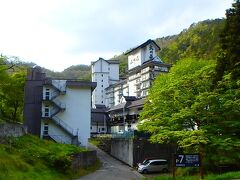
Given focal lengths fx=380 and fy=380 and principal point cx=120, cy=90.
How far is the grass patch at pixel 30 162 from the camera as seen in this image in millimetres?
25547

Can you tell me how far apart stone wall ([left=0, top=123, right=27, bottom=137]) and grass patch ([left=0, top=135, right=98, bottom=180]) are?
53cm

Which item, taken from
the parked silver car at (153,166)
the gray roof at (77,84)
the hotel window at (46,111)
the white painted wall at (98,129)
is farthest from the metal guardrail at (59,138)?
the white painted wall at (98,129)

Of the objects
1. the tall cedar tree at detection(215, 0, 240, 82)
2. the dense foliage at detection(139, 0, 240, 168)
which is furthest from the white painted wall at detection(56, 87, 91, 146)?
the tall cedar tree at detection(215, 0, 240, 82)

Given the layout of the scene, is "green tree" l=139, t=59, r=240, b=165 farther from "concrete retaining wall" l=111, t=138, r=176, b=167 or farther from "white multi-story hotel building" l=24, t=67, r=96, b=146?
"white multi-story hotel building" l=24, t=67, r=96, b=146

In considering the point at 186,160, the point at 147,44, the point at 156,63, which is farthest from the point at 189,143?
the point at 147,44

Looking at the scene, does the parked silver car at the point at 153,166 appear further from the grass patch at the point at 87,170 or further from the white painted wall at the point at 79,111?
the white painted wall at the point at 79,111

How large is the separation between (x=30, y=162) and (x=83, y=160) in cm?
999

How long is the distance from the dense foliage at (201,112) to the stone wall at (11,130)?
12.0 metres

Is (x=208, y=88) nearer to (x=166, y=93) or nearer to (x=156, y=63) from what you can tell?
(x=166, y=93)

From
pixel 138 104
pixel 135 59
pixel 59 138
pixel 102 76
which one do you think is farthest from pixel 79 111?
pixel 102 76

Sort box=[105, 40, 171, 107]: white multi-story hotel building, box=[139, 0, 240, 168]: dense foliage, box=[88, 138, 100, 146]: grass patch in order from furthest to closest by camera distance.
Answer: box=[105, 40, 171, 107]: white multi-story hotel building
box=[88, 138, 100, 146]: grass patch
box=[139, 0, 240, 168]: dense foliage

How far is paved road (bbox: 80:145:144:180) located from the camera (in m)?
34.0

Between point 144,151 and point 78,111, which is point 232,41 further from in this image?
point 78,111

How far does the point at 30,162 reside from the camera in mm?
29156
